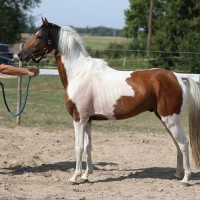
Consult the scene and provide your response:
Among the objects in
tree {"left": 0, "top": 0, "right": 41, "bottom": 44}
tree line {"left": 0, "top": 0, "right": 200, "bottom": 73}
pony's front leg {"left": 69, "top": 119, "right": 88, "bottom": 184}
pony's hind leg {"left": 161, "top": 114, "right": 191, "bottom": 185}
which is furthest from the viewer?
tree {"left": 0, "top": 0, "right": 41, "bottom": 44}

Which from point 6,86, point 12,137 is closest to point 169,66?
point 6,86

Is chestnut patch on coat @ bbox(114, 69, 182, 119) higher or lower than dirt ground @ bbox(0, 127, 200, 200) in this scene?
higher

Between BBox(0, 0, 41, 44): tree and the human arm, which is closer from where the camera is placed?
the human arm

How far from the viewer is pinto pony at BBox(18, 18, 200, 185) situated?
6.38 m

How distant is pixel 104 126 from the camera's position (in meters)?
10.9

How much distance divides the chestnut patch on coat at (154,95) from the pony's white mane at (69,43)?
30.7 inches

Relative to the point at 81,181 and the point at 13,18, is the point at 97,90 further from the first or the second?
the point at 13,18

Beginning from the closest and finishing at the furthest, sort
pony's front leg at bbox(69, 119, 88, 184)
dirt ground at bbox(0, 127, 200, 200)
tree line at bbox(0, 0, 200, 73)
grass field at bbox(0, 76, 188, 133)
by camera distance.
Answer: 1. dirt ground at bbox(0, 127, 200, 200)
2. pony's front leg at bbox(69, 119, 88, 184)
3. grass field at bbox(0, 76, 188, 133)
4. tree line at bbox(0, 0, 200, 73)

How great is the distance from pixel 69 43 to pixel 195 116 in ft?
6.17

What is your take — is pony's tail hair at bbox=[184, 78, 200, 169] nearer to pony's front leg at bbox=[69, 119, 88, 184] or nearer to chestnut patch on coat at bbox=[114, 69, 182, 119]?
chestnut patch on coat at bbox=[114, 69, 182, 119]

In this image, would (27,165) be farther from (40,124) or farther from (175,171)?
(40,124)

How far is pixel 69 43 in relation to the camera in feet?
21.4

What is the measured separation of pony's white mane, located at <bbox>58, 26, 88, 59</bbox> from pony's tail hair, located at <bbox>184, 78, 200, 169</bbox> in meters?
1.45

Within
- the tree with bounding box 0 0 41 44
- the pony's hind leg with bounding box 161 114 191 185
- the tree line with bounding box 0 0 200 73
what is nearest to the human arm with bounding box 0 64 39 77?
the pony's hind leg with bounding box 161 114 191 185
